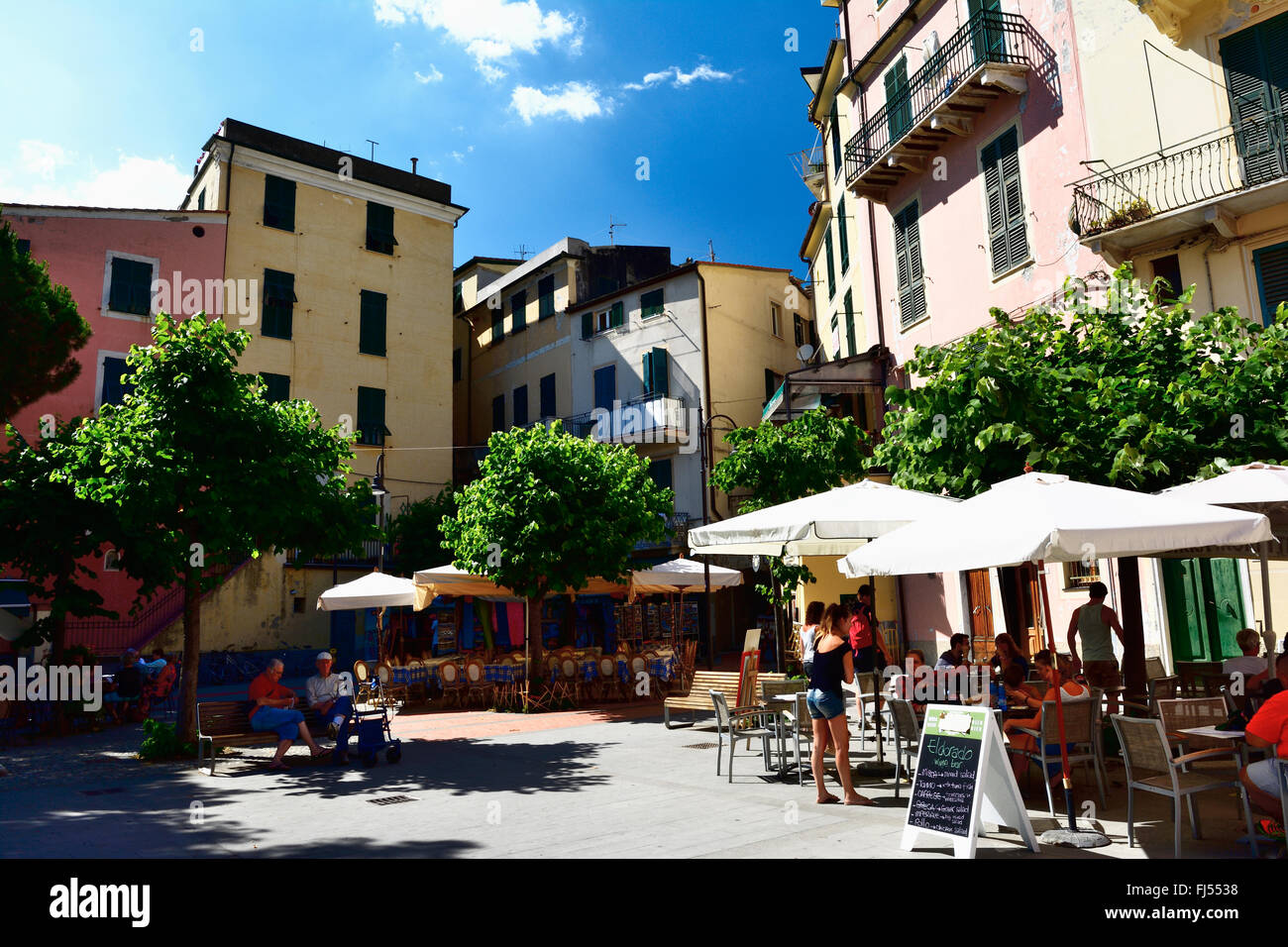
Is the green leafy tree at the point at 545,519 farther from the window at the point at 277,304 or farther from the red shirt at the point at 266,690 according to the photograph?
the window at the point at 277,304

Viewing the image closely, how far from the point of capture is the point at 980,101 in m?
17.1

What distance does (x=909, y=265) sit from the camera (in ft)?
64.6

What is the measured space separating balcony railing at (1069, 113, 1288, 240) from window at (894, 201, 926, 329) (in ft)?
15.0

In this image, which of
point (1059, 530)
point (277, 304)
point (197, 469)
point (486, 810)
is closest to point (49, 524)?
point (197, 469)

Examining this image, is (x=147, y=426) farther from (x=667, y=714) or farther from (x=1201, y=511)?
(x=1201, y=511)

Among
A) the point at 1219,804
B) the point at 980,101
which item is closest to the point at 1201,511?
the point at 1219,804

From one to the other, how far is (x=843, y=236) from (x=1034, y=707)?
18.9m

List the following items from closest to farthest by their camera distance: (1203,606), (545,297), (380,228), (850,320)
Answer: (1203,606)
(850,320)
(380,228)
(545,297)

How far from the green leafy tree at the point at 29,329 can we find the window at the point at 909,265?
17.7 m

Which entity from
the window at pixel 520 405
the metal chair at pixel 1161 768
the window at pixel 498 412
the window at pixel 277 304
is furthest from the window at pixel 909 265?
the window at pixel 498 412

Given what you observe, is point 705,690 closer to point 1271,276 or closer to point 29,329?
point 1271,276

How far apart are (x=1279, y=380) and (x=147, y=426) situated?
12582 millimetres

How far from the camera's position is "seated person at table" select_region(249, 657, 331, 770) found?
10.6 m
